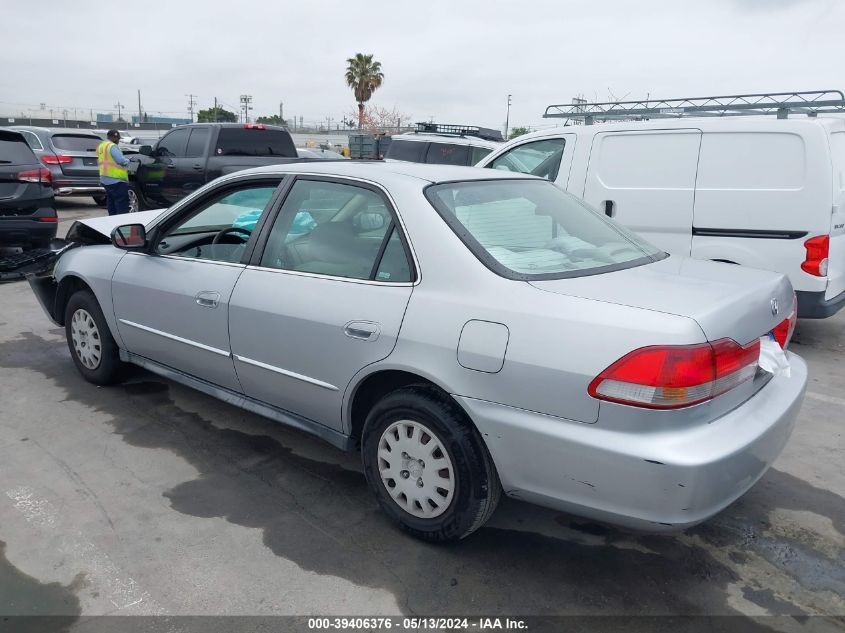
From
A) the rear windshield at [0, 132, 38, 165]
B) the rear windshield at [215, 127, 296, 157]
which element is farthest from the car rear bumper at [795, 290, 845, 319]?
the rear windshield at [215, 127, 296, 157]

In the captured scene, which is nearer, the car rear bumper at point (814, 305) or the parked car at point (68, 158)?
the car rear bumper at point (814, 305)

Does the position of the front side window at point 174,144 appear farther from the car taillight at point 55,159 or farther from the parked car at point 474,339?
the parked car at point 474,339

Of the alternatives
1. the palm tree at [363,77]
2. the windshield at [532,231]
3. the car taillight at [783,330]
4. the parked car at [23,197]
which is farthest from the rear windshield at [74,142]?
the palm tree at [363,77]

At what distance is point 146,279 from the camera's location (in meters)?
4.03

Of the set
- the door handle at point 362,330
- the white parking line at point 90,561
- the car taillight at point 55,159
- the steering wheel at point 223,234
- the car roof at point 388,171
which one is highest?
the car roof at point 388,171

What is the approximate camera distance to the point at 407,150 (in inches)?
444

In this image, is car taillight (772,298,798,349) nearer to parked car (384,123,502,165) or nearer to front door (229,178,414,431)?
front door (229,178,414,431)

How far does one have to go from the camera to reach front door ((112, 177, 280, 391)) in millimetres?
3605

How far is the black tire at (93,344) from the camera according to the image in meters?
4.47

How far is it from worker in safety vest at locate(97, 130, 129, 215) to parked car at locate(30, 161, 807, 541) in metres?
7.76

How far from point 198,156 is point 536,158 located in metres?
6.70

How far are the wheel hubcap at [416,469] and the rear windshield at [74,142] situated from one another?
1360cm

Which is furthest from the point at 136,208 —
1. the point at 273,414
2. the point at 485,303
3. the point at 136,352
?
the point at 485,303

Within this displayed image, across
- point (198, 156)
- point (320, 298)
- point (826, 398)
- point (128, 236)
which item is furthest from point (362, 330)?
point (198, 156)
